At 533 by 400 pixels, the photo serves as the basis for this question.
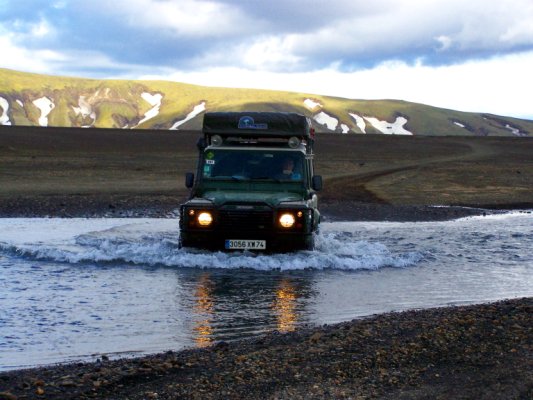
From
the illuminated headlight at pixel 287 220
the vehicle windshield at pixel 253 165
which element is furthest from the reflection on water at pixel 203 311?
the vehicle windshield at pixel 253 165

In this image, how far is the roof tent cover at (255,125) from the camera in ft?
49.2

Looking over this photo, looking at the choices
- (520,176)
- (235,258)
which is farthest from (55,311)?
(520,176)

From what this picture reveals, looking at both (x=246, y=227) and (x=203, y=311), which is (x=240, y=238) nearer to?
(x=246, y=227)

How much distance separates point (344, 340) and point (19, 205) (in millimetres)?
18860

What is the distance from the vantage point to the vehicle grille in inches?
518

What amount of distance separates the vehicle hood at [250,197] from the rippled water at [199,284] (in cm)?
91

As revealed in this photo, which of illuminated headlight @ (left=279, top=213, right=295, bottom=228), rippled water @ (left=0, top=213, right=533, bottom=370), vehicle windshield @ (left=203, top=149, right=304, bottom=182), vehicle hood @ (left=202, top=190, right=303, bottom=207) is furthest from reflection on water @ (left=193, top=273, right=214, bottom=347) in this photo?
vehicle windshield @ (left=203, top=149, right=304, bottom=182)

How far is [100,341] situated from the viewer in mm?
7895

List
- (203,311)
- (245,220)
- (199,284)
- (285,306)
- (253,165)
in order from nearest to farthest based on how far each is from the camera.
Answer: (203,311) → (285,306) → (199,284) → (245,220) → (253,165)

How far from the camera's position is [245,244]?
13.4m

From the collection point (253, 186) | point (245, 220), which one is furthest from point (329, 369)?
point (253, 186)

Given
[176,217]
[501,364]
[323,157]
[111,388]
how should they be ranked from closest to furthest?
[111,388] → [501,364] → [176,217] → [323,157]

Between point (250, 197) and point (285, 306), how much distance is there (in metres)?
3.71

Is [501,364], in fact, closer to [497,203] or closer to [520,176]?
[497,203]
